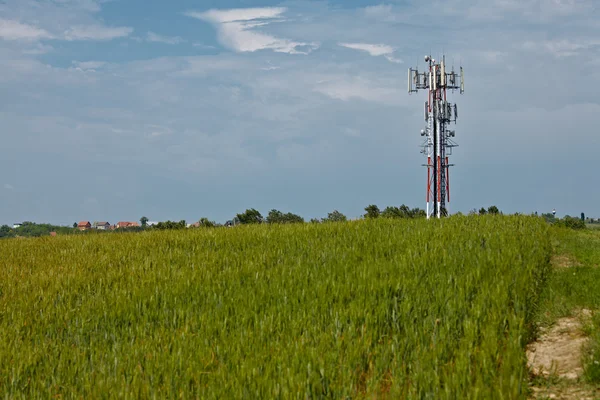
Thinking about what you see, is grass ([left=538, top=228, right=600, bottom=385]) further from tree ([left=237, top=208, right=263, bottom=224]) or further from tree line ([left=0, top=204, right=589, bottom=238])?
tree ([left=237, top=208, right=263, bottom=224])

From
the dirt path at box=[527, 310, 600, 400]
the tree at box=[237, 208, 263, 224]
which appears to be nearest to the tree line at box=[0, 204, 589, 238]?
the tree at box=[237, 208, 263, 224]

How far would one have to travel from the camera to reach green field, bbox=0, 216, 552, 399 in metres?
5.86

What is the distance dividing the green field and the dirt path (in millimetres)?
354

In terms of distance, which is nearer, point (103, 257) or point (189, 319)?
point (189, 319)

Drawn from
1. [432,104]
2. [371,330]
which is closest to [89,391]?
[371,330]

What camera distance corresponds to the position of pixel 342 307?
7.93 m

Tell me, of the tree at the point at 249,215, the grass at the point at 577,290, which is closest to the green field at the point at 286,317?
the grass at the point at 577,290

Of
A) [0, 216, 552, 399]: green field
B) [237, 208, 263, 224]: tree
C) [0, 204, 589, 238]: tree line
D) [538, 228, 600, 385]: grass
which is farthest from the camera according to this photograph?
[237, 208, 263, 224]: tree

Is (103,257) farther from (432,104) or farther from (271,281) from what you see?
(432,104)

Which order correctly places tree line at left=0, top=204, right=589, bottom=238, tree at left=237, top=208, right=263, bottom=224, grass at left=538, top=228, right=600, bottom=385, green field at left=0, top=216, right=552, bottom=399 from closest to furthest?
green field at left=0, top=216, right=552, bottom=399, grass at left=538, top=228, right=600, bottom=385, tree line at left=0, top=204, right=589, bottom=238, tree at left=237, top=208, right=263, bottom=224

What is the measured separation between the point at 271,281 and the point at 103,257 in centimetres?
553

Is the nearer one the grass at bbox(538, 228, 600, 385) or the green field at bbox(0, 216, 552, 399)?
the green field at bbox(0, 216, 552, 399)

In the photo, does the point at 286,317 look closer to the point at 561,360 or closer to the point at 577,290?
the point at 561,360

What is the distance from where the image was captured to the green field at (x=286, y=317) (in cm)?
586
